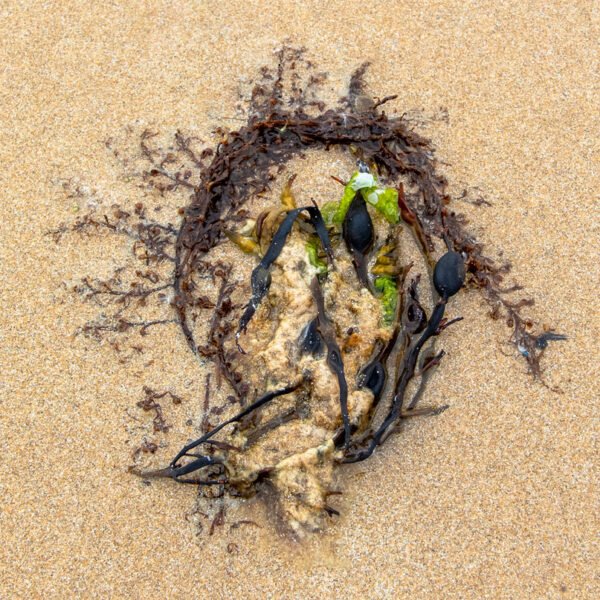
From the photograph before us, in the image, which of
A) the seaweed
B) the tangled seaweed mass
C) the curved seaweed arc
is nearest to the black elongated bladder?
the tangled seaweed mass

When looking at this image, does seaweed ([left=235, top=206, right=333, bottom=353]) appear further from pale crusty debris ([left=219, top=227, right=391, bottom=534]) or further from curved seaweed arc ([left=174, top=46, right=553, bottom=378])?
curved seaweed arc ([left=174, top=46, right=553, bottom=378])

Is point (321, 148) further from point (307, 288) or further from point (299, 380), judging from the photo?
point (299, 380)

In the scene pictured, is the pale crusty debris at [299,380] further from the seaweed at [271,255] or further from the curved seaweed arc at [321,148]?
the curved seaweed arc at [321,148]

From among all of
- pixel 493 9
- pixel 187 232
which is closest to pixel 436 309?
pixel 187 232

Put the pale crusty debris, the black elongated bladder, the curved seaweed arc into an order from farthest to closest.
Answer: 1. the curved seaweed arc
2. the black elongated bladder
3. the pale crusty debris

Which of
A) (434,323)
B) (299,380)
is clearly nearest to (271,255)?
(299,380)

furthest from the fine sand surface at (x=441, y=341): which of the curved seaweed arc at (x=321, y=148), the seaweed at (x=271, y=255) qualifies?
the seaweed at (x=271, y=255)
